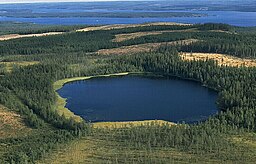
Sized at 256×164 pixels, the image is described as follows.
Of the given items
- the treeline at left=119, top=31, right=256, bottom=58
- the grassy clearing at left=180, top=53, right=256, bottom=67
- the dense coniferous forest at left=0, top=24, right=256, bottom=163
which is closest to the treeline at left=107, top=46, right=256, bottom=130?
the dense coniferous forest at left=0, top=24, right=256, bottom=163

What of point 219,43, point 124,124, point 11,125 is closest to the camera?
point 11,125

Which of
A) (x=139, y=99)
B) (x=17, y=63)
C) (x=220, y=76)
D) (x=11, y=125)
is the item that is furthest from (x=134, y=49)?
(x=11, y=125)

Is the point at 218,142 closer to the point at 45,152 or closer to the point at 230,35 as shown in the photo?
the point at 45,152

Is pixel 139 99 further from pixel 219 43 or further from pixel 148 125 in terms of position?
pixel 219 43

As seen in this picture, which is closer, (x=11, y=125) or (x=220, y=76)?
(x=11, y=125)

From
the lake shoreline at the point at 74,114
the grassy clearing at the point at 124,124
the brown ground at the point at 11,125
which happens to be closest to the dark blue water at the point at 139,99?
the lake shoreline at the point at 74,114

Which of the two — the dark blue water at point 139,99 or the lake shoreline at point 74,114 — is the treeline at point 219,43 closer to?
the lake shoreline at point 74,114

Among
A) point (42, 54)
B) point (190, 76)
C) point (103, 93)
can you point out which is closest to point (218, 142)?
point (103, 93)
